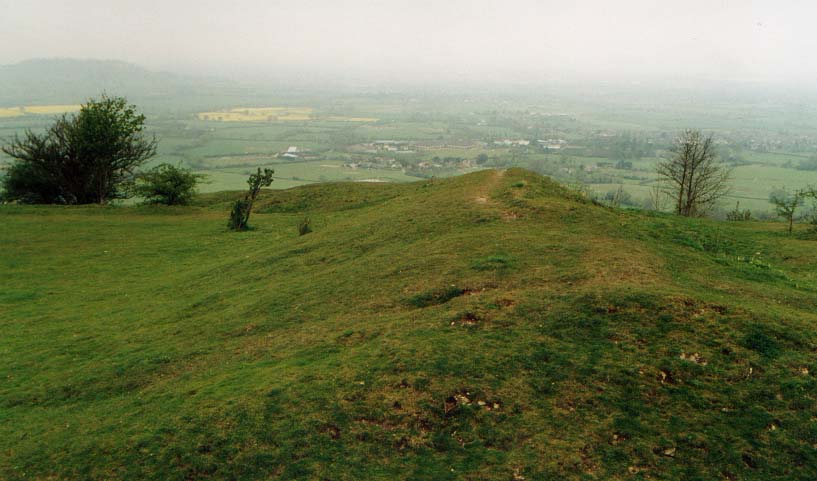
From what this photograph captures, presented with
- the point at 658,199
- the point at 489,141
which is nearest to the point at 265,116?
the point at 489,141

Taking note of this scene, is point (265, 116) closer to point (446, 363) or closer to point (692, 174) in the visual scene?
point (692, 174)

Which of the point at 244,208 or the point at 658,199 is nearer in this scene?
the point at 244,208

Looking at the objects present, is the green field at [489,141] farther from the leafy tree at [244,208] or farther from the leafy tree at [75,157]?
the leafy tree at [244,208]

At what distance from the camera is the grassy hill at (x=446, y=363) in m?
8.30

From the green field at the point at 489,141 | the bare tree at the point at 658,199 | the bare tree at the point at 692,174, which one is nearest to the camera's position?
the bare tree at the point at 692,174

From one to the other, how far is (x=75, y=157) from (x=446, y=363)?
139 feet

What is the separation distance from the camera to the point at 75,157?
1610 inches

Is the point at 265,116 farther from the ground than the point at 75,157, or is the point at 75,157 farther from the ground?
the point at 265,116

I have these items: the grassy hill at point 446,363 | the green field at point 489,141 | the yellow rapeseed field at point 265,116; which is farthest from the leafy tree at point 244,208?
the yellow rapeseed field at point 265,116

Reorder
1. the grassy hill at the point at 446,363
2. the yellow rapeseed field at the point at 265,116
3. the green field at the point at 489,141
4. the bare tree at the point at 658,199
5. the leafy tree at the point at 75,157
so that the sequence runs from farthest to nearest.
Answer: the yellow rapeseed field at the point at 265,116
the green field at the point at 489,141
the bare tree at the point at 658,199
the leafy tree at the point at 75,157
the grassy hill at the point at 446,363

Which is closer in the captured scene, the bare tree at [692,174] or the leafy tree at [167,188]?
the leafy tree at [167,188]

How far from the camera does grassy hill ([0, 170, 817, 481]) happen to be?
8.30 m

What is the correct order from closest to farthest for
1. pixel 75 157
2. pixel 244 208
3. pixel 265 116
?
pixel 244 208
pixel 75 157
pixel 265 116

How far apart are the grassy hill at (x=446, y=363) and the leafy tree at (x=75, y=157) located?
25.6 meters
